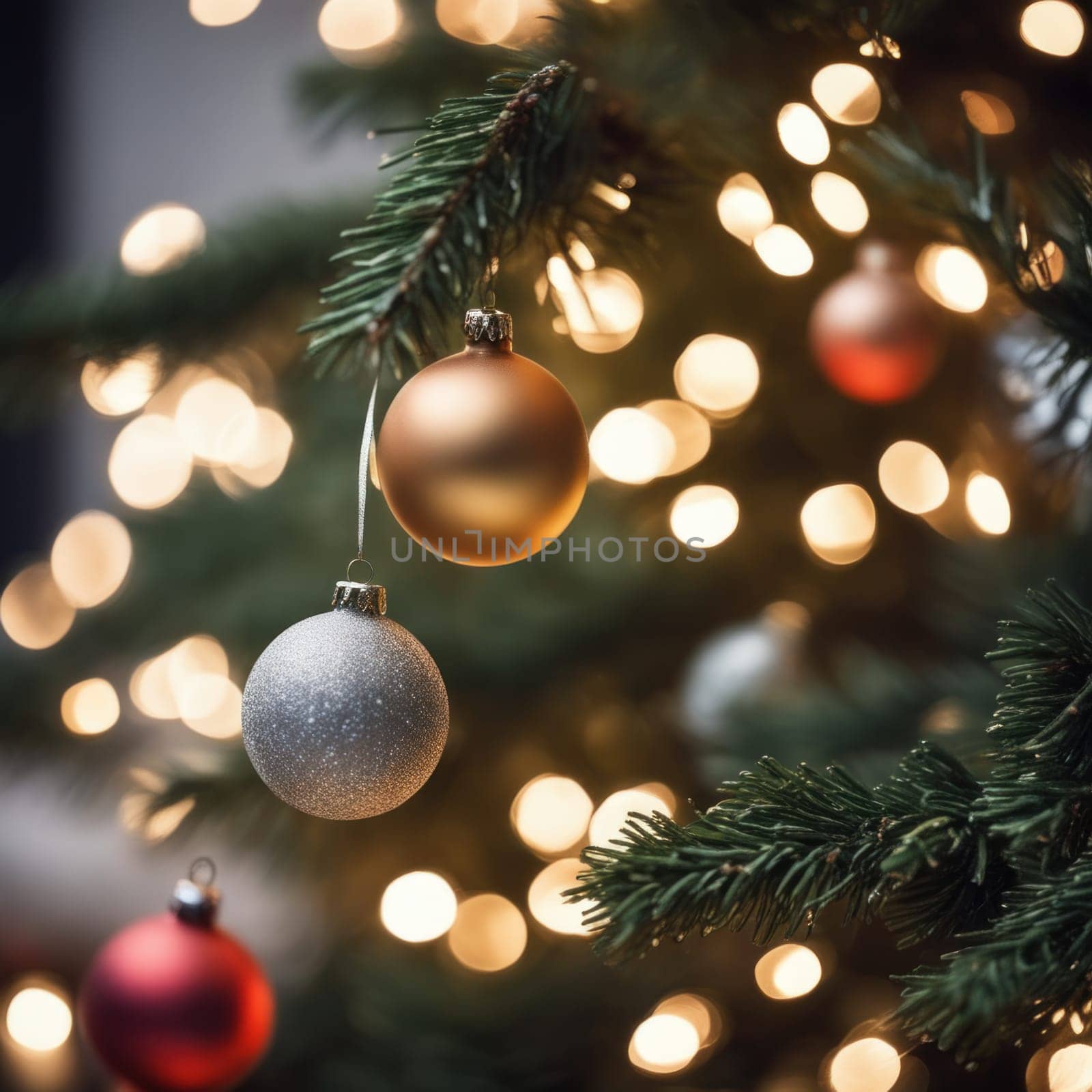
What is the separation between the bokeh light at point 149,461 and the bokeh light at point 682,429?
68 cm

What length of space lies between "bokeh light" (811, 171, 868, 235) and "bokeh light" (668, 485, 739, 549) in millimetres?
197

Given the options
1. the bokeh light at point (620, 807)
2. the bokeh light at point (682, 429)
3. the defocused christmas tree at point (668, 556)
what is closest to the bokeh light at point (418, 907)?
the defocused christmas tree at point (668, 556)

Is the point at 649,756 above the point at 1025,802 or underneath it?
underneath

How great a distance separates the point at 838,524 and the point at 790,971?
0.98ft

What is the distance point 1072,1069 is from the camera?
38cm

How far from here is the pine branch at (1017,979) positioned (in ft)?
0.89

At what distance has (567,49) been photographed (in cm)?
42

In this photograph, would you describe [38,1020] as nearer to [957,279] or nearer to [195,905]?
[195,905]

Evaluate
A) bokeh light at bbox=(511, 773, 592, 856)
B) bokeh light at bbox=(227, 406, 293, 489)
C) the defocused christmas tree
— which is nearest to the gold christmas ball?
the defocused christmas tree

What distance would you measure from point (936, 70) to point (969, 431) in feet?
0.83

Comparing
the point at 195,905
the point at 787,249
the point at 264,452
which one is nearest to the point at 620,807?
A: the point at 195,905

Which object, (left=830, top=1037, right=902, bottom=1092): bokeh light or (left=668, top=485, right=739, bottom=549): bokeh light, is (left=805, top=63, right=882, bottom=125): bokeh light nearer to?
(left=668, top=485, right=739, bottom=549): bokeh light

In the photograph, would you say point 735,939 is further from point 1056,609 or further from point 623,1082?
point 1056,609

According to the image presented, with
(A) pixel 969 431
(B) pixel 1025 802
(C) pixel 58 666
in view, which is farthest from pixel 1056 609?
(C) pixel 58 666
